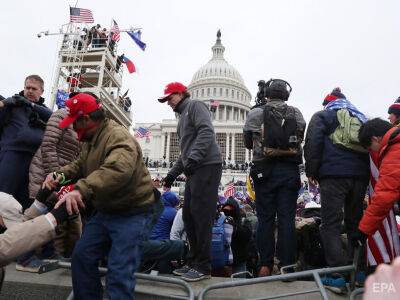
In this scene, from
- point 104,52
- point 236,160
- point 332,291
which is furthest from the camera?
point 236,160

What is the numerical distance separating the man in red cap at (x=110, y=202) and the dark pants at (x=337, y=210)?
1465 millimetres

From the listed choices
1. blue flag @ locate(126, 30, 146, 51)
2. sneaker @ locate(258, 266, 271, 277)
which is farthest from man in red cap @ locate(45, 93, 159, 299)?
blue flag @ locate(126, 30, 146, 51)

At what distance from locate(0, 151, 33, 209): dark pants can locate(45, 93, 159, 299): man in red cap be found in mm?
1351

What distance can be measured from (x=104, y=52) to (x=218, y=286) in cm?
3268

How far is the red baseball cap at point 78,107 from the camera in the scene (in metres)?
2.32

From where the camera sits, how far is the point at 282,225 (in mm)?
3188

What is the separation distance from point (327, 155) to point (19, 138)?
9.88ft

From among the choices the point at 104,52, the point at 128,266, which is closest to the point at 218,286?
the point at 128,266

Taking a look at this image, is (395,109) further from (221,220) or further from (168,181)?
(168,181)

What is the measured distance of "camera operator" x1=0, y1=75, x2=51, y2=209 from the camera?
356 centimetres

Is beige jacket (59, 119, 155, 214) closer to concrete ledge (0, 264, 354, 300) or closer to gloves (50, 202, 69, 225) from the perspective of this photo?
gloves (50, 202, 69, 225)

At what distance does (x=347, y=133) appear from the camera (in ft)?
10.3

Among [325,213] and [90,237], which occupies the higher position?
[325,213]

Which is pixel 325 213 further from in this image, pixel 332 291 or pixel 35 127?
pixel 35 127
